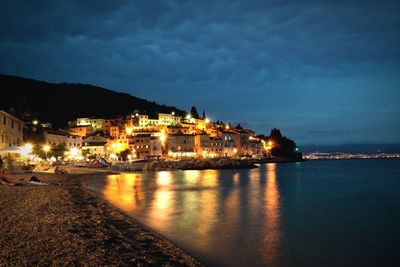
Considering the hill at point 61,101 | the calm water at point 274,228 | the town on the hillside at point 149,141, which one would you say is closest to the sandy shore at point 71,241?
the calm water at point 274,228

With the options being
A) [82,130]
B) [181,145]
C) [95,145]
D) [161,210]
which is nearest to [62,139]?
[95,145]

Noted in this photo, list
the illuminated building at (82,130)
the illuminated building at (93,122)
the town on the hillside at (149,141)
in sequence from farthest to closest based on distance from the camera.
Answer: the illuminated building at (93,122) → the illuminated building at (82,130) → the town on the hillside at (149,141)

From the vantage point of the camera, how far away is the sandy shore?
7.80 meters

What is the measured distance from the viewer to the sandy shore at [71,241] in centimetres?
780

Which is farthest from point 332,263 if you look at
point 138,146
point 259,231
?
point 138,146

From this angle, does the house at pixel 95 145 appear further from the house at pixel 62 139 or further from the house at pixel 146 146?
the house at pixel 146 146

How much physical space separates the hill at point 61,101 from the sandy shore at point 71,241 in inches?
5673

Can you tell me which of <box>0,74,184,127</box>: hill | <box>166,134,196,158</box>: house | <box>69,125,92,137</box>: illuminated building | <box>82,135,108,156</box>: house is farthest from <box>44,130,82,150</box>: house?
<box>0,74,184,127</box>: hill

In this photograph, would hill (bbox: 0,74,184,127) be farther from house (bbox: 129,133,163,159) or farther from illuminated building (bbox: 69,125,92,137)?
house (bbox: 129,133,163,159)

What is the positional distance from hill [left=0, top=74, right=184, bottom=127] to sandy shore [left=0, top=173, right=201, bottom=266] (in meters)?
144

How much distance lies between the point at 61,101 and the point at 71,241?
179910mm

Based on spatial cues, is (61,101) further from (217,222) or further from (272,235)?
(272,235)

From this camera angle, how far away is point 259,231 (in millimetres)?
15266

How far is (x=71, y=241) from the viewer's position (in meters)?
9.27
